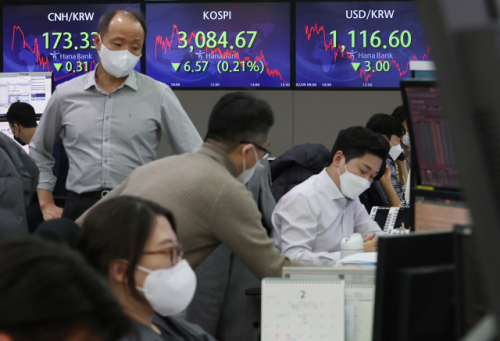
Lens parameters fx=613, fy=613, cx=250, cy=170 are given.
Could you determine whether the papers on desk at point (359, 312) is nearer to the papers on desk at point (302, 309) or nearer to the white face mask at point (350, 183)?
the papers on desk at point (302, 309)

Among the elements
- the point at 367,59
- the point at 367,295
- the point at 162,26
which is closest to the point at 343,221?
the point at 367,295

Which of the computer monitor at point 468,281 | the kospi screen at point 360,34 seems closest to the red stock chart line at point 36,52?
the kospi screen at point 360,34

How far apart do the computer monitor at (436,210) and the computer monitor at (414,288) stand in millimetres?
179

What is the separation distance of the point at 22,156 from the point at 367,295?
182cm

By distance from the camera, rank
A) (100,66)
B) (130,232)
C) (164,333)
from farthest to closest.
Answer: (100,66) → (164,333) → (130,232)

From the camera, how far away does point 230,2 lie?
515 cm

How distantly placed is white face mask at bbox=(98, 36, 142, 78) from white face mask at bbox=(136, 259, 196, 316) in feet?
4.00

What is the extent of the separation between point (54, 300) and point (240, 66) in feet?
15.6

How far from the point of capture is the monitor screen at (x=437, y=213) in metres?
1.30

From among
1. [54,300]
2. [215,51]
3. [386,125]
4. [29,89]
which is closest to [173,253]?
[54,300]

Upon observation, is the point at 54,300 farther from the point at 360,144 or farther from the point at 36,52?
the point at 36,52

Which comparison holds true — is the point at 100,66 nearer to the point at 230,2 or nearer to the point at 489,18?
the point at 489,18

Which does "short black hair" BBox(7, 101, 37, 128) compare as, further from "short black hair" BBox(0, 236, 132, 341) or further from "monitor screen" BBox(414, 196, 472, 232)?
"short black hair" BBox(0, 236, 132, 341)

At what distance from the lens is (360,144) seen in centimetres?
267
